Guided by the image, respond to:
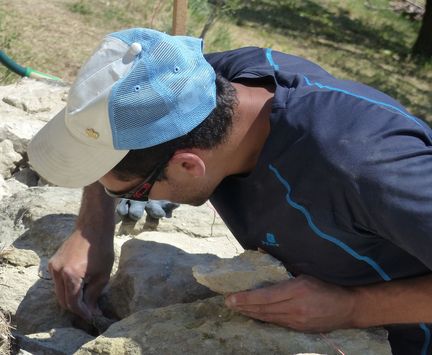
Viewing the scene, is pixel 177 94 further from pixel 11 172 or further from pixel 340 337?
pixel 11 172

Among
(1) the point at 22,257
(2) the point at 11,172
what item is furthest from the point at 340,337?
(2) the point at 11,172

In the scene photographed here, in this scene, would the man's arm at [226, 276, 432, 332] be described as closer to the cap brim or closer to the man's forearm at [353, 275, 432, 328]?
the man's forearm at [353, 275, 432, 328]

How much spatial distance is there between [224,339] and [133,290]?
55 cm

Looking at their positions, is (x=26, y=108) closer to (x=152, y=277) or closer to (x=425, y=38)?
(x=152, y=277)

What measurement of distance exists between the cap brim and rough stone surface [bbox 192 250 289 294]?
46 cm

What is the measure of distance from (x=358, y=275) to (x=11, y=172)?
2.10 m

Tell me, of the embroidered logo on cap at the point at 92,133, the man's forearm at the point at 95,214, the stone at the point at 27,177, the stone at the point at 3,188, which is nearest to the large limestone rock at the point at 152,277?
the man's forearm at the point at 95,214

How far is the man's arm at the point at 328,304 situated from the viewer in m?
2.15

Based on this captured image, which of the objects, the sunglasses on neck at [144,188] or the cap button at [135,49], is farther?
the sunglasses on neck at [144,188]

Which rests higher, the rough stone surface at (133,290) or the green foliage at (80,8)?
the rough stone surface at (133,290)

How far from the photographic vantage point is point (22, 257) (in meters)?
2.85

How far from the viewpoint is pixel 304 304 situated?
2.17 meters

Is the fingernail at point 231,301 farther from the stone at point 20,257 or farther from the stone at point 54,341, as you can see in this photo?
the stone at point 20,257

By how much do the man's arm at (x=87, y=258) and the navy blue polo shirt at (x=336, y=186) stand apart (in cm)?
46
